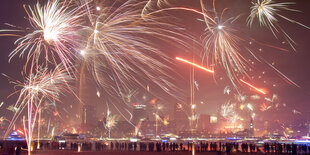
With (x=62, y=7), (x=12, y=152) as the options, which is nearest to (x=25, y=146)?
(x=12, y=152)

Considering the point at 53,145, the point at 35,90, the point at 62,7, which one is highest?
the point at 62,7

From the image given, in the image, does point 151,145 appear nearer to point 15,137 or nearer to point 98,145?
point 98,145

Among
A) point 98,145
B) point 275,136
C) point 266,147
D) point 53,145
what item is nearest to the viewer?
point 266,147

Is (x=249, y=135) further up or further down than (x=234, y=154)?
further down

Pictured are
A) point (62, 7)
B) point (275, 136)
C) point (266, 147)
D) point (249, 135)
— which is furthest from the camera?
point (249, 135)

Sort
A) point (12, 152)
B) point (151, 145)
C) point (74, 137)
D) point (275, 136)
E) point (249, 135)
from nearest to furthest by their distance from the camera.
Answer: point (12, 152), point (151, 145), point (74, 137), point (275, 136), point (249, 135)

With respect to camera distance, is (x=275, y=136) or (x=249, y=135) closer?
(x=275, y=136)

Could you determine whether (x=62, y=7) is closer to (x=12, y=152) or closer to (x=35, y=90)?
(x=35, y=90)

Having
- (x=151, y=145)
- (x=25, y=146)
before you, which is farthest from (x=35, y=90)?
(x=151, y=145)

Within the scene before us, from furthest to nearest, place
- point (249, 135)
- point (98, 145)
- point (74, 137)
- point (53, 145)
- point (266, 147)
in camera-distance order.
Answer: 1. point (249, 135)
2. point (74, 137)
3. point (53, 145)
4. point (98, 145)
5. point (266, 147)
